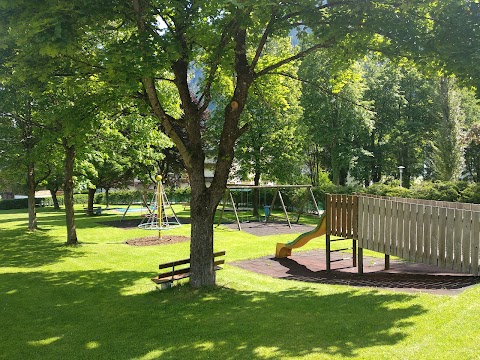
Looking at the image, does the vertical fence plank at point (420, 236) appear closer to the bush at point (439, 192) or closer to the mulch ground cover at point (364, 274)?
the mulch ground cover at point (364, 274)

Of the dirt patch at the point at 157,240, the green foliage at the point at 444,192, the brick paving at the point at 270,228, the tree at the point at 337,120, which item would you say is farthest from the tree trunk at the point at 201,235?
the tree at the point at 337,120

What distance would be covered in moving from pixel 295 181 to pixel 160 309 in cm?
2446

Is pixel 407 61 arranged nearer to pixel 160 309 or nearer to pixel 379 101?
pixel 160 309

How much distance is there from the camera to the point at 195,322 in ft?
23.8

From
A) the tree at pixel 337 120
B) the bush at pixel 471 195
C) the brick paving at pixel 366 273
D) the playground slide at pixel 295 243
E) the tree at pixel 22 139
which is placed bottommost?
the brick paving at pixel 366 273

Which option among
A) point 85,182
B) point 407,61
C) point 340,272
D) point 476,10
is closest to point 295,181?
point 85,182

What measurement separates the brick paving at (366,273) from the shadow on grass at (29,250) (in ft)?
20.9

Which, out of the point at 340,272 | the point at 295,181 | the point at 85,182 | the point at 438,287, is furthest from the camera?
the point at 295,181

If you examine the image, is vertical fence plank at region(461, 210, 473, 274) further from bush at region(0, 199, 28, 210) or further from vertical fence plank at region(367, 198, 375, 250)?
bush at region(0, 199, 28, 210)

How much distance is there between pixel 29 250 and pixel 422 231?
543 inches

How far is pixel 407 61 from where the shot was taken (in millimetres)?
9961

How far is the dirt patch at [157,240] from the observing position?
17734 millimetres

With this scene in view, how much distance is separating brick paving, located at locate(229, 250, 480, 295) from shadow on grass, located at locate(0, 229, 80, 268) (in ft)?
20.9

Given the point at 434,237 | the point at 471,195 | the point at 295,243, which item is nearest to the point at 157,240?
the point at 295,243
